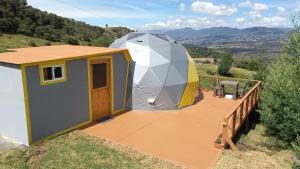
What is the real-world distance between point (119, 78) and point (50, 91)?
3412mm

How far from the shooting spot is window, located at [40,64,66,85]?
7.95 meters

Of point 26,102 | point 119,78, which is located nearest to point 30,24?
point 119,78

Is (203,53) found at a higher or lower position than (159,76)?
lower

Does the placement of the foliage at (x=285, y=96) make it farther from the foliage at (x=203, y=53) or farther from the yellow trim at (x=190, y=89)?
the foliage at (x=203, y=53)

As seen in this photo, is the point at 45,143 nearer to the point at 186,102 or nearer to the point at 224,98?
the point at 186,102

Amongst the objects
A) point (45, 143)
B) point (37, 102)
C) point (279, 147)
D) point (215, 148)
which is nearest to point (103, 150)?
point (45, 143)

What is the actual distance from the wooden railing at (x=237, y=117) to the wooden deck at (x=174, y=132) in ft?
0.96

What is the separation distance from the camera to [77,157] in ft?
23.6

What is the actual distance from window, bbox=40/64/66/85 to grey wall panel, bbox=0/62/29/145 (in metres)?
0.71

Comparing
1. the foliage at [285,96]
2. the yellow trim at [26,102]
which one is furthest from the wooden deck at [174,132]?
the yellow trim at [26,102]

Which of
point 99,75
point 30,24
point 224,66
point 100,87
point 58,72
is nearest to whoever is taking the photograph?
point 58,72

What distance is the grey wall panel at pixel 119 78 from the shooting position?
1077cm

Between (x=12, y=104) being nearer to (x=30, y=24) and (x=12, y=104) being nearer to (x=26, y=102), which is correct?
(x=26, y=102)

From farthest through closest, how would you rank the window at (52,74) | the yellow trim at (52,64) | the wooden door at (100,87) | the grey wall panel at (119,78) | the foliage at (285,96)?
the grey wall panel at (119,78), the wooden door at (100,87), the foliage at (285,96), the window at (52,74), the yellow trim at (52,64)
